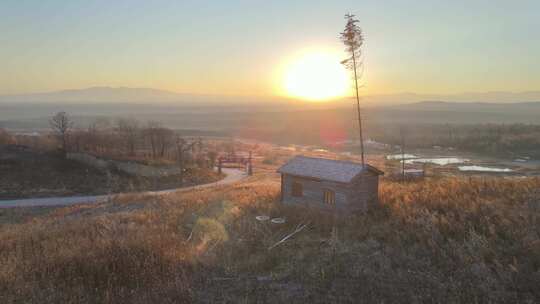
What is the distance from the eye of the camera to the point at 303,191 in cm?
1842

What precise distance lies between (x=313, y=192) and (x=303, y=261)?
7.60m

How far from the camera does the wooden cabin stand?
16.8 meters

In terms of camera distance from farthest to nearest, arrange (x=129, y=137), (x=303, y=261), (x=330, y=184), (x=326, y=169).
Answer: (x=129, y=137)
(x=326, y=169)
(x=330, y=184)
(x=303, y=261)

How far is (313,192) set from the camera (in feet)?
59.0

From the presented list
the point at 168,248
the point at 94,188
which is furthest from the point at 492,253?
the point at 94,188

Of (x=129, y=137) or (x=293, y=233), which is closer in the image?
(x=293, y=233)

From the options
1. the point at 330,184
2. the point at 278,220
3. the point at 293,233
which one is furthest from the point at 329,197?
the point at 293,233

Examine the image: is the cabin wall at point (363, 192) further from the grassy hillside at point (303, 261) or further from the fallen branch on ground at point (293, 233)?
the fallen branch on ground at point (293, 233)

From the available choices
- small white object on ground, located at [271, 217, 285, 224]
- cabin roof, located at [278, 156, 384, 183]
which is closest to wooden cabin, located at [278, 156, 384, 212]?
cabin roof, located at [278, 156, 384, 183]

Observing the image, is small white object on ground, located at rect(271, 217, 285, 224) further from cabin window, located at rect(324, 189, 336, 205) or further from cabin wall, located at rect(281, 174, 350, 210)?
cabin window, located at rect(324, 189, 336, 205)

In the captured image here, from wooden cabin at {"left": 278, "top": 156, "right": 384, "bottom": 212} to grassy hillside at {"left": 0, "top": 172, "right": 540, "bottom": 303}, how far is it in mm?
1645

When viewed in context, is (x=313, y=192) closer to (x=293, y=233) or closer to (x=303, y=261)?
(x=293, y=233)

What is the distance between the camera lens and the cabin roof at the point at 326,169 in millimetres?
16984

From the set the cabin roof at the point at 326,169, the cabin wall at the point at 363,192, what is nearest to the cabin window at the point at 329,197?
the cabin roof at the point at 326,169
